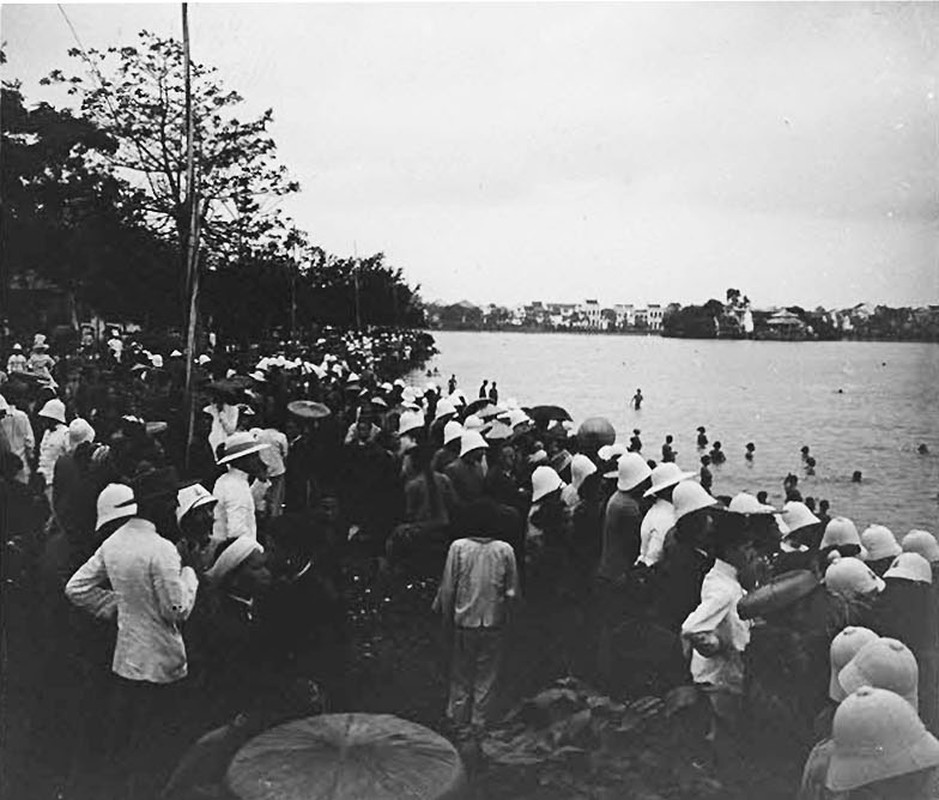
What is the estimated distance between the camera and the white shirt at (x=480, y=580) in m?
5.79

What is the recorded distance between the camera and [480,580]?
5.79 metres

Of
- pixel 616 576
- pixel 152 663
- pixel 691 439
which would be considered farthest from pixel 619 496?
pixel 691 439

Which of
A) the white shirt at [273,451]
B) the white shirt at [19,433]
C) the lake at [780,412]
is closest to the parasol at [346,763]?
the white shirt at [273,451]

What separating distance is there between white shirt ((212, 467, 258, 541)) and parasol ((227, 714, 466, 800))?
205 centimetres

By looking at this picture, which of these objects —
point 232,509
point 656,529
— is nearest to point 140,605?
point 232,509

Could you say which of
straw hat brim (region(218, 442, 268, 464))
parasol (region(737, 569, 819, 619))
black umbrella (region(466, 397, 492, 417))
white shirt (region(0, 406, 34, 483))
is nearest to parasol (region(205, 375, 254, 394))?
white shirt (region(0, 406, 34, 483))

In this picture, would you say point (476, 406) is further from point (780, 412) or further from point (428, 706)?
point (780, 412)

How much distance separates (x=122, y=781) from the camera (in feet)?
15.6

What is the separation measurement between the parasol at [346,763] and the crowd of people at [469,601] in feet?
1.69

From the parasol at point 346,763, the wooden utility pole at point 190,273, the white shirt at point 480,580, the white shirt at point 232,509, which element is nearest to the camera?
the parasol at point 346,763

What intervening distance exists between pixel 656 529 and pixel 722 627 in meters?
1.10

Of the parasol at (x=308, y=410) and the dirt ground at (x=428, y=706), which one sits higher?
the parasol at (x=308, y=410)

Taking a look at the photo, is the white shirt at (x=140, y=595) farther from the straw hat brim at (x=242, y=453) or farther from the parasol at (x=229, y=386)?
the parasol at (x=229, y=386)

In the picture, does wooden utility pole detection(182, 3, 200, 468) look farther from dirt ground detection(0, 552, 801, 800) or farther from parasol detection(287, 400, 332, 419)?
dirt ground detection(0, 552, 801, 800)
